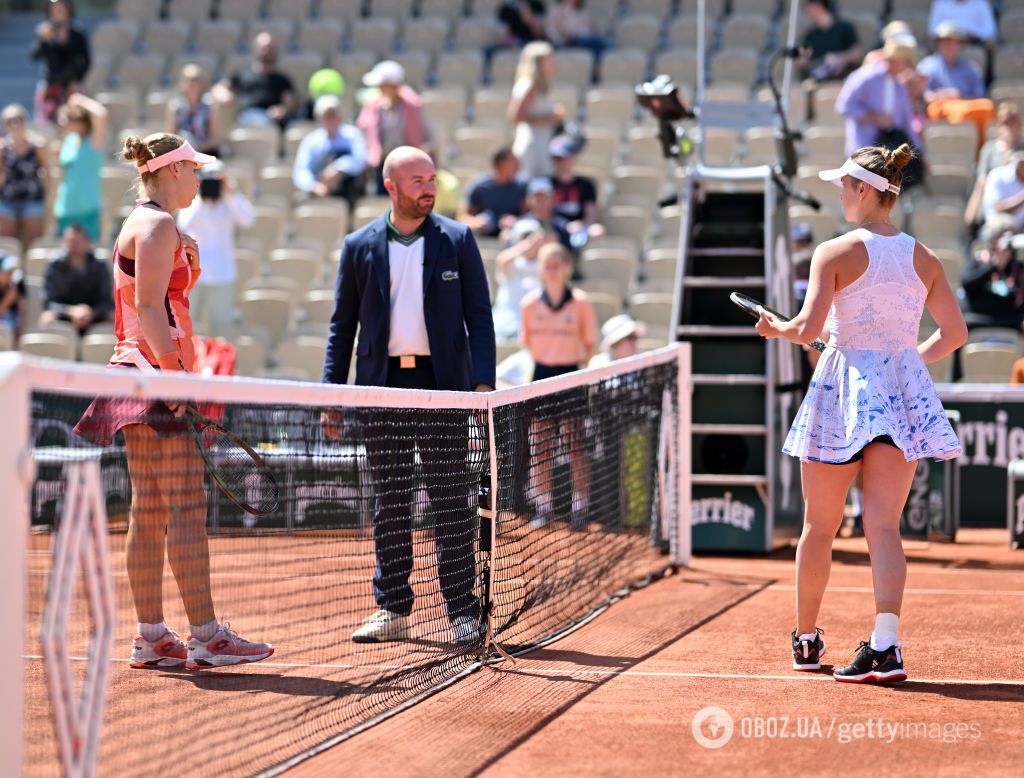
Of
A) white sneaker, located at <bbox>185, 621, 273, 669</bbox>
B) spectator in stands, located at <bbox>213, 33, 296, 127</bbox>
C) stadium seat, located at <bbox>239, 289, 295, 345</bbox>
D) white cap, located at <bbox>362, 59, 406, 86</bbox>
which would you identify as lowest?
white sneaker, located at <bbox>185, 621, 273, 669</bbox>

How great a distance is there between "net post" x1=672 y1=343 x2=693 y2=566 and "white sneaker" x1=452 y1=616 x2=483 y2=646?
10.5 ft

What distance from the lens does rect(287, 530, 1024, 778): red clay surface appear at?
4980mm

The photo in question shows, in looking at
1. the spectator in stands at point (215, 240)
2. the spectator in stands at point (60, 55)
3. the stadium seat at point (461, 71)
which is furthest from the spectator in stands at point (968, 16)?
the spectator in stands at point (60, 55)

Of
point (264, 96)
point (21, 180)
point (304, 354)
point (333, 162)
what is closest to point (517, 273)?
point (304, 354)

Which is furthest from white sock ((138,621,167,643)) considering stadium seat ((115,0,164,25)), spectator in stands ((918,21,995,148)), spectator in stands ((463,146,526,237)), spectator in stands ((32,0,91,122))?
stadium seat ((115,0,164,25))

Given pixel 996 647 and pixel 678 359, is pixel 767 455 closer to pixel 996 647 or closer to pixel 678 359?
pixel 678 359

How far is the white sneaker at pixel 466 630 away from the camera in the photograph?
671 centimetres

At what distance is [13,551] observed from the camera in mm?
3758

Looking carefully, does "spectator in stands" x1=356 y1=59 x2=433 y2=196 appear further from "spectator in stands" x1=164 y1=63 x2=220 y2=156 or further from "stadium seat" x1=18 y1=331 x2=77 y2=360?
"stadium seat" x1=18 y1=331 x2=77 y2=360

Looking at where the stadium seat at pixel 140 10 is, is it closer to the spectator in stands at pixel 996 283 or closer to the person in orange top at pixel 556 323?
the person in orange top at pixel 556 323

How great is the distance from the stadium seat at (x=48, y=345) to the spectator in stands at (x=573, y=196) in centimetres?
463

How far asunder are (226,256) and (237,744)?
10.5 metres

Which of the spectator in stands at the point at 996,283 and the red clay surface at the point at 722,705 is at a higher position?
the spectator in stands at the point at 996,283

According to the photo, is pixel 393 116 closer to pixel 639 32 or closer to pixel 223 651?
pixel 639 32
